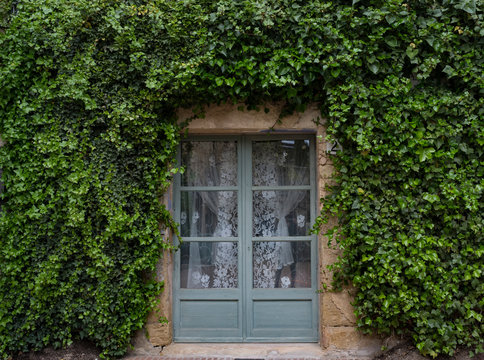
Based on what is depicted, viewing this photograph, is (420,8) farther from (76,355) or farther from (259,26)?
(76,355)

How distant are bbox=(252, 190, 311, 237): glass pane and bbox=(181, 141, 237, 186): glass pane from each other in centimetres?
39

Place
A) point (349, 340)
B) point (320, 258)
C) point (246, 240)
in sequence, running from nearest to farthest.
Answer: point (349, 340), point (320, 258), point (246, 240)

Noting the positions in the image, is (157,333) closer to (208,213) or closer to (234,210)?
(208,213)

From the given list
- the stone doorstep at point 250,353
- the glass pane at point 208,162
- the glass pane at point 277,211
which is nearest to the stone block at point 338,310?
the stone doorstep at point 250,353

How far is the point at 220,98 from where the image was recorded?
418cm

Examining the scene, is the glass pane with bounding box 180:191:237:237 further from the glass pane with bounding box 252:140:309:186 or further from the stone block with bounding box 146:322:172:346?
the stone block with bounding box 146:322:172:346

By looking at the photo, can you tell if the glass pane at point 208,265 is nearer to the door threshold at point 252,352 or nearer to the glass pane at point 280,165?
the door threshold at point 252,352

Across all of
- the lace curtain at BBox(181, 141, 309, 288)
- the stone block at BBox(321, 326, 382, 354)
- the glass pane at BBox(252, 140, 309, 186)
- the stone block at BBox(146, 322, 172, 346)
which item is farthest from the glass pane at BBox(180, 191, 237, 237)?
the stone block at BBox(321, 326, 382, 354)

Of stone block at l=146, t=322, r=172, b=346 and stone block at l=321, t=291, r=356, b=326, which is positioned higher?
stone block at l=321, t=291, r=356, b=326

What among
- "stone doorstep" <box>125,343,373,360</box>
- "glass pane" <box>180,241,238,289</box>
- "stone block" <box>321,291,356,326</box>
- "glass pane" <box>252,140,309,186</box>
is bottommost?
"stone doorstep" <box>125,343,373,360</box>

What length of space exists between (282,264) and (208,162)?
50.4 inches

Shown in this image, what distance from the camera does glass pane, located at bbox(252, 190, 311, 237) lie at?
448 centimetres

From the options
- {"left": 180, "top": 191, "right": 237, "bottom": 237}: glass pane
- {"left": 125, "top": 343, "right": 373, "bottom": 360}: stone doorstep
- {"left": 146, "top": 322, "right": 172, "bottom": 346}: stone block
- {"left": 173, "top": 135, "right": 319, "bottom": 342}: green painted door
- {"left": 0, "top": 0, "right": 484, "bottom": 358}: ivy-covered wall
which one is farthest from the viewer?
{"left": 180, "top": 191, "right": 237, "bottom": 237}: glass pane

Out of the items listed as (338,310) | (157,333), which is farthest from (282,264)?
(157,333)
